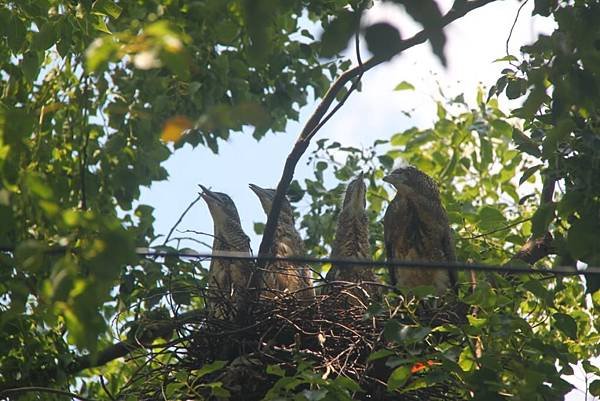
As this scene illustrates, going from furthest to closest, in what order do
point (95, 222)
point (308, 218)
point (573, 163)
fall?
point (308, 218), point (573, 163), point (95, 222)

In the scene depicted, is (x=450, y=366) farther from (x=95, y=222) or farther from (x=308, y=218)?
(x=308, y=218)

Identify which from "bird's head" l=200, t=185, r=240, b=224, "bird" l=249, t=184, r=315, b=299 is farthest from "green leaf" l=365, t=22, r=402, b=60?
"bird's head" l=200, t=185, r=240, b=224

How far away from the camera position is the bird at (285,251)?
266 inches

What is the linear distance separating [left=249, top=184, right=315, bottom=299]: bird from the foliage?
377 mm

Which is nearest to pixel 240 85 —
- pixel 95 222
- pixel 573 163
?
pixel 573 163

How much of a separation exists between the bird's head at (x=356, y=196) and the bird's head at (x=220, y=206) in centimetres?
79

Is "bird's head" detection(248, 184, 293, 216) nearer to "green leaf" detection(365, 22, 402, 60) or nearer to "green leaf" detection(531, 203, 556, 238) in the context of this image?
"green leaf" detection(531, 203, 556, 238)

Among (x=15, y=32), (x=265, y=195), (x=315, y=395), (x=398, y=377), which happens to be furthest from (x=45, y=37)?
(x=265, y=195)

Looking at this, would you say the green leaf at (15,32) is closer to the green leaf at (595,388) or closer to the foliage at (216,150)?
the foliage at (216,150)

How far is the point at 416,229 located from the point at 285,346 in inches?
76.8

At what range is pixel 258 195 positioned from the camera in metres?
8.10

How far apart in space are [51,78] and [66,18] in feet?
7.90

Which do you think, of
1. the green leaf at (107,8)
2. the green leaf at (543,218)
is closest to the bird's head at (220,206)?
the green leaf at (107,8)

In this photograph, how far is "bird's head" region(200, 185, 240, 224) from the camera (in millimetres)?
7434
